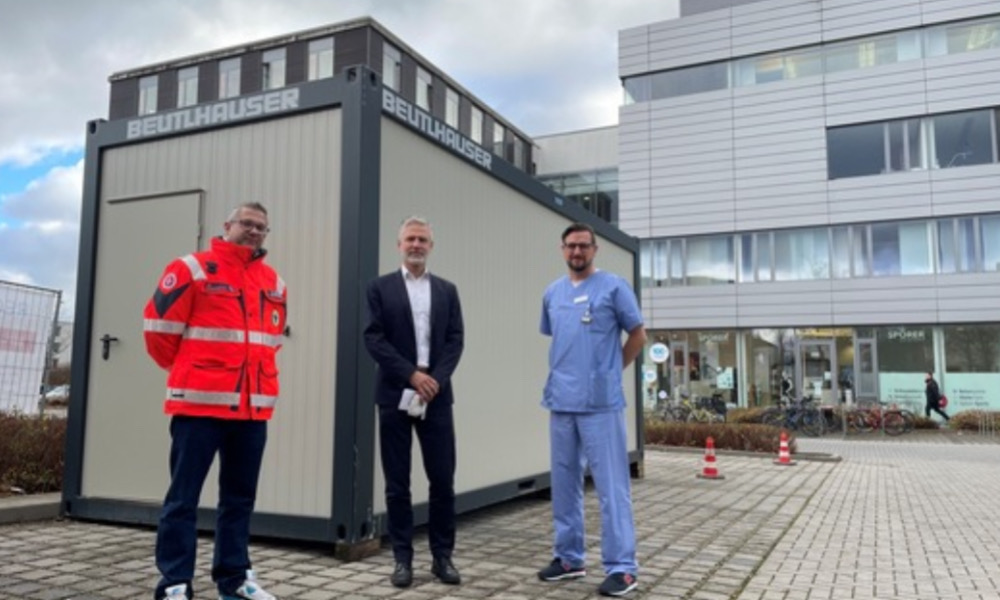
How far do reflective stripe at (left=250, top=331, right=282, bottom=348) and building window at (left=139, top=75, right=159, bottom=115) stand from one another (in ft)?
135

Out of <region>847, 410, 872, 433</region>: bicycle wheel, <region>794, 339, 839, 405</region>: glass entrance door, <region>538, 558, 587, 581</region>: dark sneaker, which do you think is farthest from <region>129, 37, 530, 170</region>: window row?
<region>538, 558, 587, 581</region>: dark sneaker

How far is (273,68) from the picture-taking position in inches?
1480

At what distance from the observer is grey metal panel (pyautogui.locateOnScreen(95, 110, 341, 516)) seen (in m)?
5.12

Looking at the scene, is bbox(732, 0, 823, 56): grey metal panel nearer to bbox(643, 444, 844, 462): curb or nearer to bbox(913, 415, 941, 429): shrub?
bbox(913, 415, 941, 429): shrub

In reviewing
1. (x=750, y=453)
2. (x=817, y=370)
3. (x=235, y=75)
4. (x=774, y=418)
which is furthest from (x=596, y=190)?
(x=750, y=453)

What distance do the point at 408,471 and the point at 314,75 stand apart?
34750 mm

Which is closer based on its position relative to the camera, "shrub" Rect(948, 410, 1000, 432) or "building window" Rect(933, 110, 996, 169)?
"shrub" Rect(948, 410, 1000, 432)

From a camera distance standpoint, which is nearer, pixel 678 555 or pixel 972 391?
pixel 678 555

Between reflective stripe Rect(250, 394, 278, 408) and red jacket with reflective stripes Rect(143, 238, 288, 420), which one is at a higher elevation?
red jacket with reflective stripes Rect(143, 238, 288, 420)

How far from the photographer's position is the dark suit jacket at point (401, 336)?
4332 mm

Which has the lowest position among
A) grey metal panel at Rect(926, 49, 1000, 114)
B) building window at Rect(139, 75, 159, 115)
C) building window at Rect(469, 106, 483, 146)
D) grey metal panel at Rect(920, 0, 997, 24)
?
grey metal panel at Rect(926, 49, 1000, 114)

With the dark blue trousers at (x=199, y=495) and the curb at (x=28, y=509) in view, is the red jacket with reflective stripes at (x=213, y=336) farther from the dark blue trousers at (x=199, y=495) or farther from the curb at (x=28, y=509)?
the curb at (x=28, y=509)

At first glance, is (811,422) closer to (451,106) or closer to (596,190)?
(596,190)

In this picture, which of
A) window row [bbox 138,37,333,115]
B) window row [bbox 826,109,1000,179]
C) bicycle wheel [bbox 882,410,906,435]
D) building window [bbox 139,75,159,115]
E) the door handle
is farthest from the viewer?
building window [bbox 139,75,159,115]
